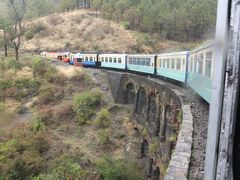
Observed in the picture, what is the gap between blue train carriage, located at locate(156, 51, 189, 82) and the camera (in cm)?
1364

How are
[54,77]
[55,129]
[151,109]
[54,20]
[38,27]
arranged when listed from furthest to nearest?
[54,20] → [38,27] → [54,77] → [55,129] → [151,109]

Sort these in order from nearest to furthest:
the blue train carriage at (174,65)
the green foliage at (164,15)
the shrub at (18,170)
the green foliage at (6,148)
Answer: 1. the shrub at (18,170)
2. the blue train carriage at (174,65)
3. the green foliage at (6,148)
4. the green foliage at (164,15)

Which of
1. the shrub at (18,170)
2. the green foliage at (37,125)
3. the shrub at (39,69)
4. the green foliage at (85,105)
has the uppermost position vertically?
the shrub at (39,69)

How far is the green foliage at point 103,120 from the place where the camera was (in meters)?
19.8

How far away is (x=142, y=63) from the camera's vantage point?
22656 mm

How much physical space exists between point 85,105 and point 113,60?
832 centimetres

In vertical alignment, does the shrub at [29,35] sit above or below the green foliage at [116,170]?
above

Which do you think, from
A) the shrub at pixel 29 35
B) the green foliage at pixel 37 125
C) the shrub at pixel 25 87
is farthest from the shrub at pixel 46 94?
the shrub at pixel 29 35

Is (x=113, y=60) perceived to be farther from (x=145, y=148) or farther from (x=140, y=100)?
(x=145, y=148)

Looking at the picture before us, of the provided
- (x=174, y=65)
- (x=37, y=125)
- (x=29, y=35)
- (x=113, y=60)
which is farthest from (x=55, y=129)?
(x=29, y=35)

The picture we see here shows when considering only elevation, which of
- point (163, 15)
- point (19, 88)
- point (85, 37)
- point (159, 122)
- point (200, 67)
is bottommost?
point (159, 122)

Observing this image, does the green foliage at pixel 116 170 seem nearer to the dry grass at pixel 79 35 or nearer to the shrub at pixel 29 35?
the dry grass at pixel 79 35

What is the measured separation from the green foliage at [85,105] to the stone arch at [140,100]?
2.72m

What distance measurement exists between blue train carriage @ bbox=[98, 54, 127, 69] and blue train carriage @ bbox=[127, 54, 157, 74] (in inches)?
29.8
